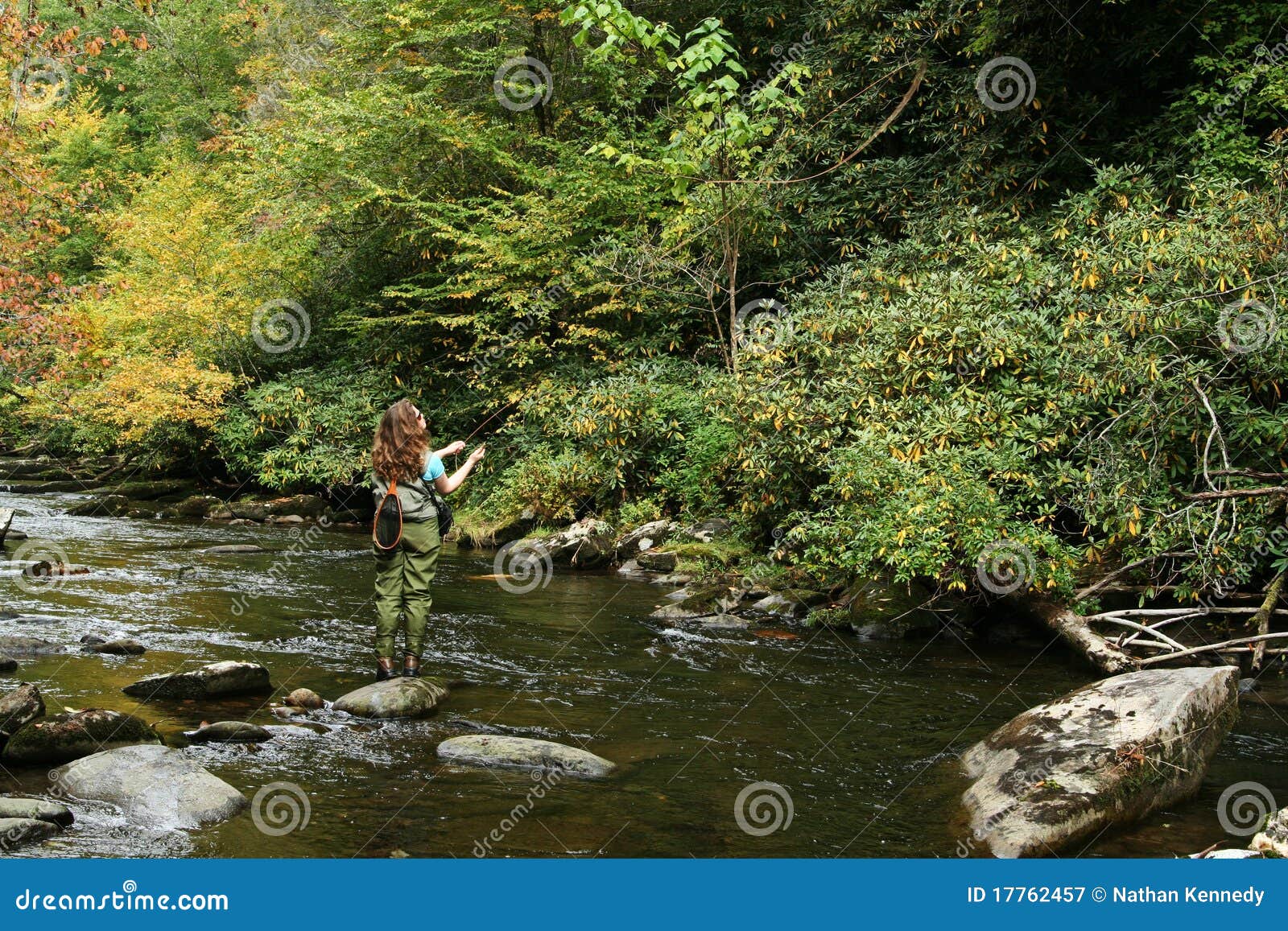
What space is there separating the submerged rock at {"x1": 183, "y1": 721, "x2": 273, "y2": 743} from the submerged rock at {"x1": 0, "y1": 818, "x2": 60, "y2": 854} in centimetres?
135

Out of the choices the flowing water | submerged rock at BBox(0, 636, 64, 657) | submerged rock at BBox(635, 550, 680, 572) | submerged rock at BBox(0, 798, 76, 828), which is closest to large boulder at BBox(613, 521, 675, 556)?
submerged rock at BBox(635, 550, 680, 572)

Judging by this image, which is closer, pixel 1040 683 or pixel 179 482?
pixel 1040 683

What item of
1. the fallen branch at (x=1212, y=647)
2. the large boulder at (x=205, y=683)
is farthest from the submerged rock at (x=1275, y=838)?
the large boulder at (x=205, y=683)

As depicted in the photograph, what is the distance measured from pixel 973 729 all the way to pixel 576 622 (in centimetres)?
418

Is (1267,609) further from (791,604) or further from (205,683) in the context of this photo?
(205,683)

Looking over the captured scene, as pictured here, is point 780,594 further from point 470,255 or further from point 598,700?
point 470,255

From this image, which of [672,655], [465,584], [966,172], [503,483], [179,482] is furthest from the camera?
[179,482]

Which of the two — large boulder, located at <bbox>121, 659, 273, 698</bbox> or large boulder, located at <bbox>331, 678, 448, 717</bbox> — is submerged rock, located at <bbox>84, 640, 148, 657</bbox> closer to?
large boulder, located at <bbox>121, 659, 273, 698</bbox>

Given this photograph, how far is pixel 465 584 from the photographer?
1167cm

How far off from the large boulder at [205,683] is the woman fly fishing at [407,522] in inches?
32.2

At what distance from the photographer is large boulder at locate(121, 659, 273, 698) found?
21.0 feet

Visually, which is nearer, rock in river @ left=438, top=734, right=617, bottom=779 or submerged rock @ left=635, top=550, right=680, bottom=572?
rock in river @ left=438, top=734, right=617, bottom=779

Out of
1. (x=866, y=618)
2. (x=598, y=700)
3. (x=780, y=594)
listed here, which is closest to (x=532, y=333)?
(x=780, y=594)

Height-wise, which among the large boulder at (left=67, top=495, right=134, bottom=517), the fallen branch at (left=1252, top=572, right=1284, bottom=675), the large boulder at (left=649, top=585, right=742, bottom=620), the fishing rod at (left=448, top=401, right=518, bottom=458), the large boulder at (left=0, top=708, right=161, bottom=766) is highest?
the fallen branch at (left=1252, top=572, right=1284, bottom=675)
